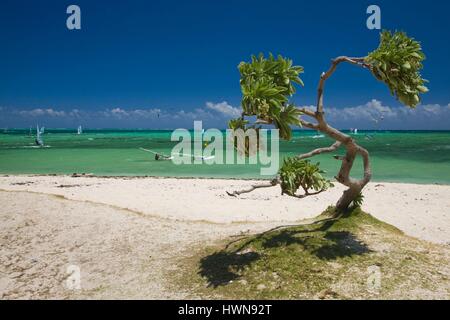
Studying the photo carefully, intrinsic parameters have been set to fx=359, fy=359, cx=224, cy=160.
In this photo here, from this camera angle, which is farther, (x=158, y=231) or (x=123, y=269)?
(x=158, y=231)

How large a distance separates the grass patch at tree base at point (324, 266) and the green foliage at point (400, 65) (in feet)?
10.7

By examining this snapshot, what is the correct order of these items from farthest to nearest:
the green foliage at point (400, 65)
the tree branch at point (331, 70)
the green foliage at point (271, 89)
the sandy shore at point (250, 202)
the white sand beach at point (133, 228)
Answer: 1. the sandy shore at point (250, 202)
2. the white sand beach at point (133, 228)
3. the tree branch at point (331, 70)
4. the green foliage at point (400, 65)
5. the green foliage at point (271, 89)

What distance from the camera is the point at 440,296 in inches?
244

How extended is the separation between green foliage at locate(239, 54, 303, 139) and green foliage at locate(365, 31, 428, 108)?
1409 mm

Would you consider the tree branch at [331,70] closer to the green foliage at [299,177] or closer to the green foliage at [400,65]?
the green foliage at [400,65]

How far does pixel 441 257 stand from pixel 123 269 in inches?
279

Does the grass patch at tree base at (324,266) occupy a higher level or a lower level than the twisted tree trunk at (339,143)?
lower

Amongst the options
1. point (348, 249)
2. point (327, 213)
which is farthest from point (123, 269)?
point (327, 213)

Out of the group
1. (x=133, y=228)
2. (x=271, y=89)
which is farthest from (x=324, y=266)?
(x=133, y=228)

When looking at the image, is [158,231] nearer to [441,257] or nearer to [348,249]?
[348,249]

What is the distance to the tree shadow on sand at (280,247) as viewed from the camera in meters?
7.54

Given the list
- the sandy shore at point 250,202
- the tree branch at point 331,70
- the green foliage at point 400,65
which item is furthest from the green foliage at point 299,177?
the sandy shore at point 250,202

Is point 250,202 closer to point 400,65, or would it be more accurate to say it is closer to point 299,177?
point 299,177

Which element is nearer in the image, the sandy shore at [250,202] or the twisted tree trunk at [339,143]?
the twisted tree trunk at [339,143]
